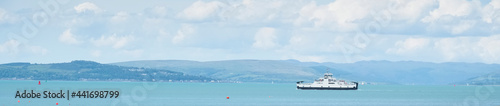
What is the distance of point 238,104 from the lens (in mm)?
143500

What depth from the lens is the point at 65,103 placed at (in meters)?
129

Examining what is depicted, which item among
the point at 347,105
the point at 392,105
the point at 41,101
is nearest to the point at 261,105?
Result: the point at 347,105

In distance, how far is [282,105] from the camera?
5512 inches

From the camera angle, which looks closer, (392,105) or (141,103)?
(141,103)

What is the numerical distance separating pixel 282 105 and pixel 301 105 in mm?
3652

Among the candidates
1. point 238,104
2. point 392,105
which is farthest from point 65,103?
point 392,105

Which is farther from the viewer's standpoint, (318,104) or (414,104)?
(414,104)

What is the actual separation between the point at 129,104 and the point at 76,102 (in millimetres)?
10248

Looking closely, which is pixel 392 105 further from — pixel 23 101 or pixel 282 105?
pixel 23 101

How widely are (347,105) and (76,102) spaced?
166 ft

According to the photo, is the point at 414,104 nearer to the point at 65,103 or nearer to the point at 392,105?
the point at 392,105

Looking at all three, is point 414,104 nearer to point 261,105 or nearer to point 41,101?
point 261,105

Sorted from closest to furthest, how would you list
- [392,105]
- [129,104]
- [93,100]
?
1. [129,104]
2. [93,100]
3. [392,105]

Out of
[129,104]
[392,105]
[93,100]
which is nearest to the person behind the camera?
[129,104]
